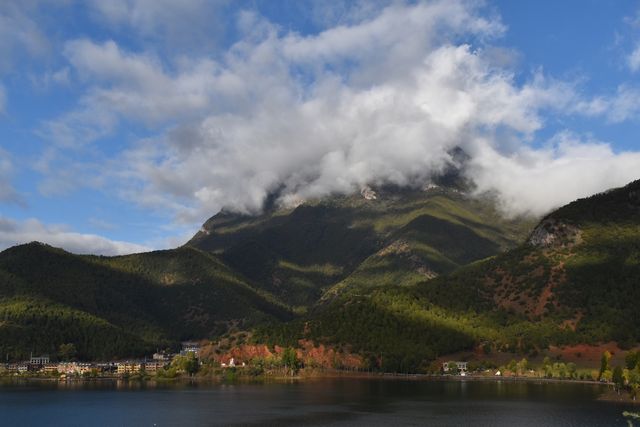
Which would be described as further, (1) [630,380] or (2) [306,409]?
(1) [630,380]

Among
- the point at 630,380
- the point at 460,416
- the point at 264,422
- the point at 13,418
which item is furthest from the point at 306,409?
the point at 630,380

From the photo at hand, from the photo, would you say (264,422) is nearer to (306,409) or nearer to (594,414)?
(306,409)

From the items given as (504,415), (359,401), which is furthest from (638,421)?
(359,401)

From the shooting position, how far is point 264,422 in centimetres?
15925

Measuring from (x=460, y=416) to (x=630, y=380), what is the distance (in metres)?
61.8

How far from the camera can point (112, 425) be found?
534ft

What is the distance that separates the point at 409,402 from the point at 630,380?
6351cm

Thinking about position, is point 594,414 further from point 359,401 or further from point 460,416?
point 359,401

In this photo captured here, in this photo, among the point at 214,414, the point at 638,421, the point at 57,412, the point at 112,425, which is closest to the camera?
the point at 638,421

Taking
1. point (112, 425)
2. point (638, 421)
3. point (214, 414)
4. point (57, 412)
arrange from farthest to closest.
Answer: point (57, 412) → point (214, 414) → point (112, 425) → point (638, 421)

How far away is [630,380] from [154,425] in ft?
434

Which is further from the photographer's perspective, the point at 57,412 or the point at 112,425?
the point at 57,412

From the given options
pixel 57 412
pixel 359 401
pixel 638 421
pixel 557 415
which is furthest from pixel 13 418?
pixel 638 421

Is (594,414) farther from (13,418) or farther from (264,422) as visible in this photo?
(13,418)
